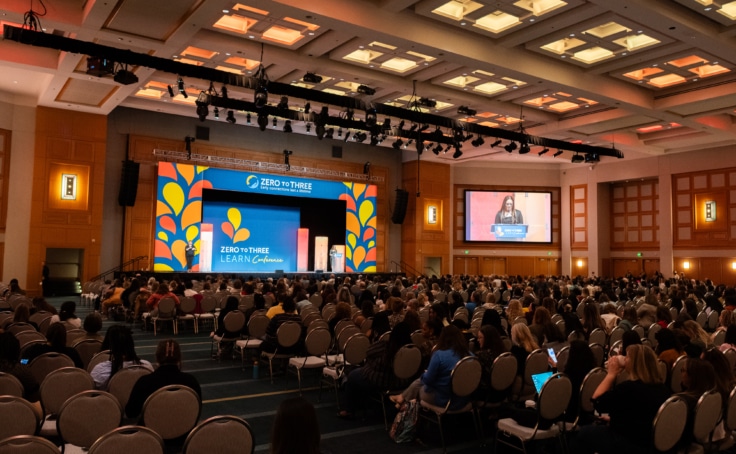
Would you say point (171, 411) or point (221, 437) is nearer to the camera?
point (221, 437)

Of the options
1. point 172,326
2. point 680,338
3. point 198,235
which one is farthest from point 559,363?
point 198,235

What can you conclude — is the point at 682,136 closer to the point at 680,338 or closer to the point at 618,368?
the point at 680,338

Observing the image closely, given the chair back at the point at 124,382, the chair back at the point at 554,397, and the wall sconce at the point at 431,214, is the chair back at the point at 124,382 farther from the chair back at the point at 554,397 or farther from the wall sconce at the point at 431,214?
the wall sconce at the point at 431,214

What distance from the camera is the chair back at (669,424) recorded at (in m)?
3.72

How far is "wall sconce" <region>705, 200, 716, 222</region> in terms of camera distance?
2344 cm

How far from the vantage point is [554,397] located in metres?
4.43

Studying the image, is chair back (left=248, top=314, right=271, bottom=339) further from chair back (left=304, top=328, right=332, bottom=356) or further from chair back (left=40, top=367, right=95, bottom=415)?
chair back (left=40, top=367, right=95, bottom=415)

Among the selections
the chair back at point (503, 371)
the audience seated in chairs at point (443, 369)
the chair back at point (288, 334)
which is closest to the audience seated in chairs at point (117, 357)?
the audience seated in chairs at point (443, 369)

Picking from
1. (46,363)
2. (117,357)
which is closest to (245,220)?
(46,363)

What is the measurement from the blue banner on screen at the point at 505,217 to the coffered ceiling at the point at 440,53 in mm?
9481

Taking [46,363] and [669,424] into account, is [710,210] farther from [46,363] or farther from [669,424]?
[46,363]

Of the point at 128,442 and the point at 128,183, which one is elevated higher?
the point at 128,183

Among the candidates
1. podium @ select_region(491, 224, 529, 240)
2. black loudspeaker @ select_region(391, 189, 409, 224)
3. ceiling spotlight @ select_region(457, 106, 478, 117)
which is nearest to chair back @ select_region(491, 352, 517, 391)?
ceiling spotlight @ select_region(457, 106, 478, 117)

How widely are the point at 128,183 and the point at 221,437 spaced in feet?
62.1
